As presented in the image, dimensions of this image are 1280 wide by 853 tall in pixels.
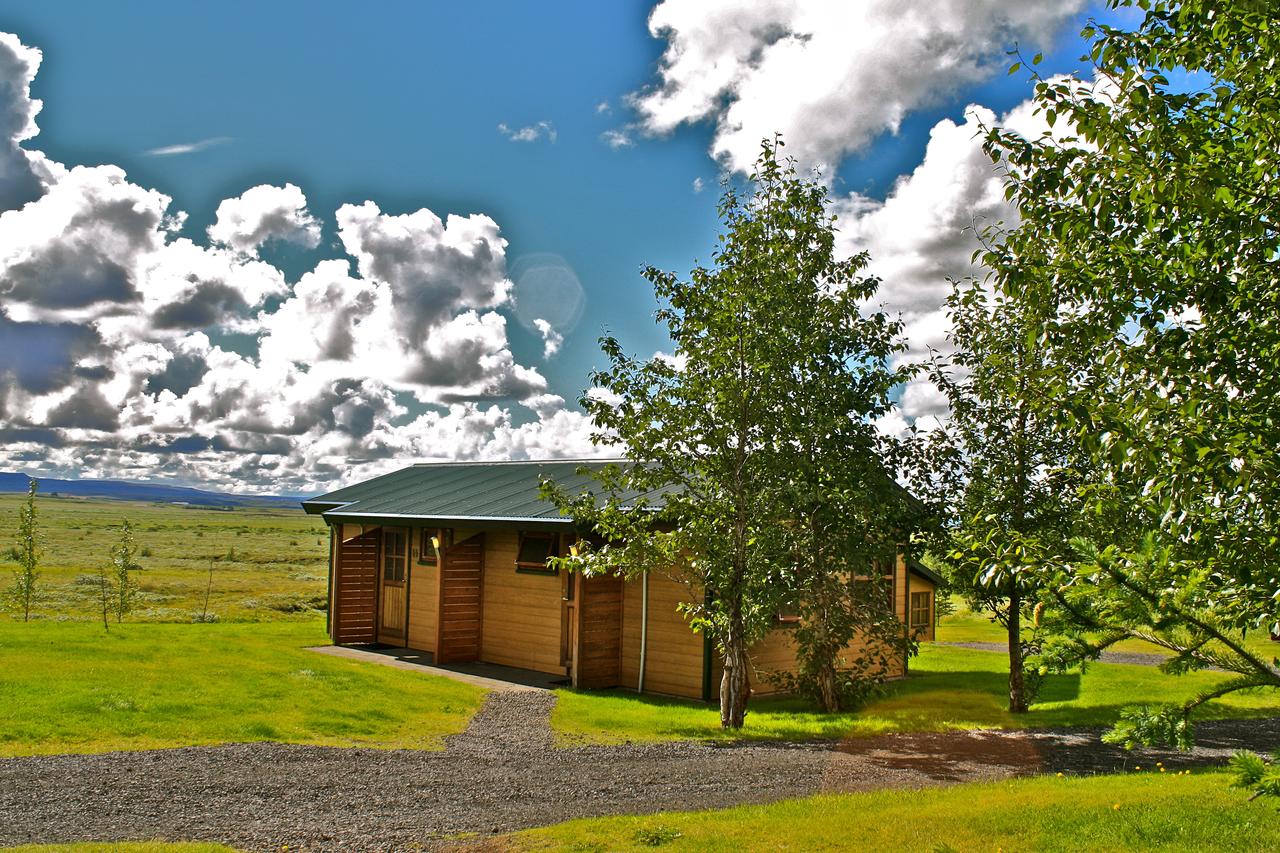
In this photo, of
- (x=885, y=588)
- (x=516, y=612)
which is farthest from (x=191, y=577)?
(x=885, y=588)

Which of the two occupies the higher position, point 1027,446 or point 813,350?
point 813,350

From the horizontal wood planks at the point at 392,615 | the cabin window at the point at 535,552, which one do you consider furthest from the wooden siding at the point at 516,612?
the horizontal wood planks at the point at 392,615

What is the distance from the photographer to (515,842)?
7.78 meters

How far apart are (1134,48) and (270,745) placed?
11.7 meters

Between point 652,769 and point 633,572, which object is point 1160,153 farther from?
point 633,572

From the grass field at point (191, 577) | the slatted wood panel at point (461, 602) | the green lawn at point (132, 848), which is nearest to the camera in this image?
the green lawn at point (132, 848)

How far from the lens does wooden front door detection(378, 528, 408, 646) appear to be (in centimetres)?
2352

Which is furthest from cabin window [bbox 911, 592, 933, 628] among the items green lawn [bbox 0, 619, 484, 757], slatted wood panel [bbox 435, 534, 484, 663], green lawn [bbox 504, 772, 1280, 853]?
green lawn [bbox 504, 772, 1280, 853]

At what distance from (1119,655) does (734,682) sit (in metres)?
18.7

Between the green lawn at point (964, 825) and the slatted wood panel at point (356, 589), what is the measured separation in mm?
16835

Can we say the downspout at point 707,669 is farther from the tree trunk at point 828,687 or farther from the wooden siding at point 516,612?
the wooden siding at point 516,612

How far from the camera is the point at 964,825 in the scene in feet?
26.6

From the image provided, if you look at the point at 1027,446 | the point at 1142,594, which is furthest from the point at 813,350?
the point at 1142,594

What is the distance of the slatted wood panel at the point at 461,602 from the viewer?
20250mm
